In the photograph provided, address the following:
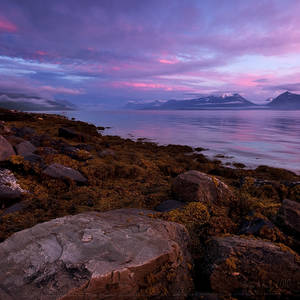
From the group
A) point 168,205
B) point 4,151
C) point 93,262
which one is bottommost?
point 168,205

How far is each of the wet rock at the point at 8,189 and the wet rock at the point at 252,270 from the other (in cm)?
589

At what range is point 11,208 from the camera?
6.03 metres

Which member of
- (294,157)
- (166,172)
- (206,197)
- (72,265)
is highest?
(72,265)

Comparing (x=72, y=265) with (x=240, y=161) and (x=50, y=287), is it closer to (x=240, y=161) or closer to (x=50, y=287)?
(x=50, y=287)

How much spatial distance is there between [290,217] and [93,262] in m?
4.68

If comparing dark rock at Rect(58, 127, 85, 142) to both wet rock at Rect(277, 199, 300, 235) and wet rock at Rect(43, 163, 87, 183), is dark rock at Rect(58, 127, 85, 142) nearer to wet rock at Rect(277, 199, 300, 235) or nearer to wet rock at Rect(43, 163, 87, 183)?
wet rock at Rect(43, 163, 87, 183)

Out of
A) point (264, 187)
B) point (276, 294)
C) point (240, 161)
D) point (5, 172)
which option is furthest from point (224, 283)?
point (240, 161)

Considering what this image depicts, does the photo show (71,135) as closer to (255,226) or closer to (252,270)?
(255,226)

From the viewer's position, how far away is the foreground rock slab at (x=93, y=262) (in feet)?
8.91

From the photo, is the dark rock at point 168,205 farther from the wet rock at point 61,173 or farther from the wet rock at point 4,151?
the wet rock at point 4,151

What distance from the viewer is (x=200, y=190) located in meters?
6.70

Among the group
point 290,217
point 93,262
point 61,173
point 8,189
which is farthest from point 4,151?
point 290,217

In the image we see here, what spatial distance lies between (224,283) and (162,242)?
3.65 ft

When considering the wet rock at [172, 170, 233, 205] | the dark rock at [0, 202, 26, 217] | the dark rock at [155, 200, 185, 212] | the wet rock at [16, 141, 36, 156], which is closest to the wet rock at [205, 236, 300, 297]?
the dark rock at [155, 200, 185, 212]
